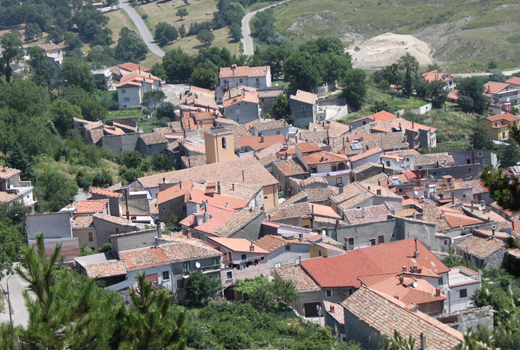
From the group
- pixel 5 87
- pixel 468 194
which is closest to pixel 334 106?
pixel 468 194

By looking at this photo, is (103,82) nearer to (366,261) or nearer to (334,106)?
(334,106)

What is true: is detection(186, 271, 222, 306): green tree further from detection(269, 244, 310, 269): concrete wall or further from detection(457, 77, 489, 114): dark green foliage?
detection(457, 77, 489, 114): dark green foliage

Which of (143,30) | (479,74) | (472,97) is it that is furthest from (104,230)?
(143,30)

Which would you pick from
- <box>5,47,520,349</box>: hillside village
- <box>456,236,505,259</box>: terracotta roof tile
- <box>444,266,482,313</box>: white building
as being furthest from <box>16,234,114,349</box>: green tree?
<box>456,236,505,259</box>: terracotta roof tile

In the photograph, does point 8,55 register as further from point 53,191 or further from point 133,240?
point 133,240

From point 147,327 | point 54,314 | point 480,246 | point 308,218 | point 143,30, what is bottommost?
point 480,246

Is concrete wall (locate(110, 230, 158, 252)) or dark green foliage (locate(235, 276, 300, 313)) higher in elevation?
concrete wall (locate(110, 230, 158, 252))

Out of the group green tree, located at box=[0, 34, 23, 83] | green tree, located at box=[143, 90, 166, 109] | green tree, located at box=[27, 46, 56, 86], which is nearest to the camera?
green tree, located at box=[143, 90, 166, 109]
